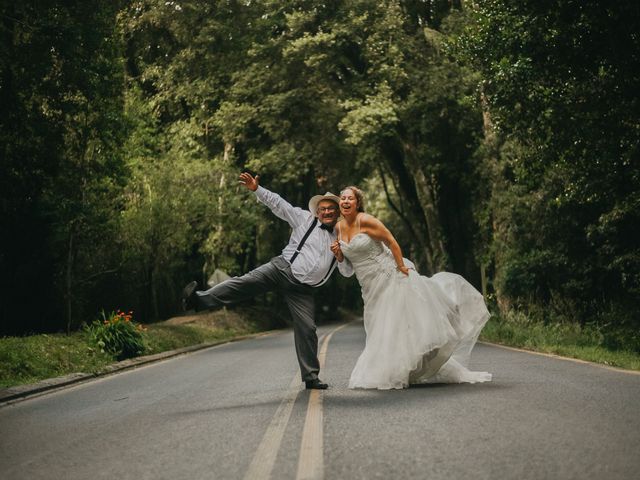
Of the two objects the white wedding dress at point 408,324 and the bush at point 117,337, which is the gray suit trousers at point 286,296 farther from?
the bush at point 117,337

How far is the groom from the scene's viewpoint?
9.40m

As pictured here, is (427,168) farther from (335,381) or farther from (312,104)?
(335,381)

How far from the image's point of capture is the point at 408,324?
9336mm

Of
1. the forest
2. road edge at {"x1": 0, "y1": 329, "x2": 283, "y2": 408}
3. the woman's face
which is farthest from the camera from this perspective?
the forest

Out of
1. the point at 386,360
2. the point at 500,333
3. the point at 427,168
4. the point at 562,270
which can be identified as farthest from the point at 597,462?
the point at 427,168

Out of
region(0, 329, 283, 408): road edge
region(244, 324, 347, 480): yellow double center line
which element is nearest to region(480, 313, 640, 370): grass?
region(244, 324, 347, 480): yellow double center line

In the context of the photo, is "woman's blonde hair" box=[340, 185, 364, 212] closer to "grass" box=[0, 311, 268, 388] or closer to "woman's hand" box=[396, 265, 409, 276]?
"woman's hand" box=[396, 265, 409, 276]

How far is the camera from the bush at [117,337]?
17.3 metres

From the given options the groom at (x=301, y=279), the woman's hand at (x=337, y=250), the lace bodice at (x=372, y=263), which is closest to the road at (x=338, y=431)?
the groom at (x=301, y=279)

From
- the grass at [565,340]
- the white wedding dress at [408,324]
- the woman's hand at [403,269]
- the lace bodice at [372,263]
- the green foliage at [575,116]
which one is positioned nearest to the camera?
the white wedding dress at [408,324]

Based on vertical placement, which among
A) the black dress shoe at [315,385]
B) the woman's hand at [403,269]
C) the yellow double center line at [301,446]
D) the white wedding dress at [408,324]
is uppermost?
the woman's hand at [403,269]

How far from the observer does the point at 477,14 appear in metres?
18.3

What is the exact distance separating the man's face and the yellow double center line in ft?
6.67

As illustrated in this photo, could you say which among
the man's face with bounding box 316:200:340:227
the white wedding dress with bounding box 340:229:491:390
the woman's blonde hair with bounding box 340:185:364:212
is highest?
the woman's blonde hair with bounding box 340:185:364:212
